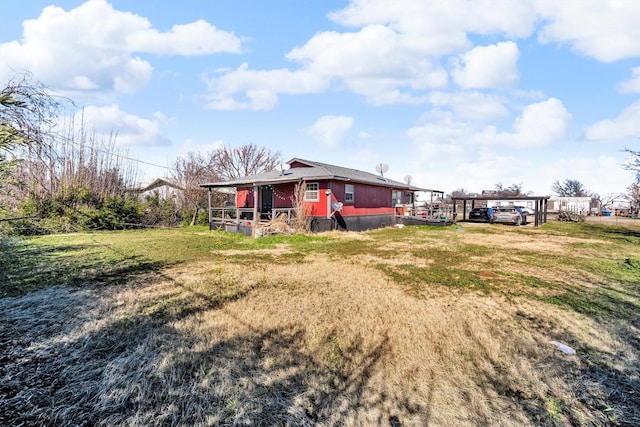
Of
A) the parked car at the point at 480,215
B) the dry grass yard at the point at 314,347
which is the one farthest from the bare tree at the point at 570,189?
the dry grass yard at the point at 314,347

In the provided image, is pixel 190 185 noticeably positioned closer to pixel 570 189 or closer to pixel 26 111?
pixel 26 111

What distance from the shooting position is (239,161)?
3228 centimetres

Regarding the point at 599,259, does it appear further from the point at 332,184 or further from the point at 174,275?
the point at 174,275

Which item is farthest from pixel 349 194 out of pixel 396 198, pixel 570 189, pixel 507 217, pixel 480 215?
pixel 570 189

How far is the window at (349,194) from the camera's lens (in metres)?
16.8

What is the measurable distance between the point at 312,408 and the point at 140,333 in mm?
2426

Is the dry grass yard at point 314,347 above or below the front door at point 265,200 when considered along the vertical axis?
below

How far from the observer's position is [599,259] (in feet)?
29.8

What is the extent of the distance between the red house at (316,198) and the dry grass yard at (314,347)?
26.1 feet

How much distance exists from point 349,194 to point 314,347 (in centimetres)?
1397

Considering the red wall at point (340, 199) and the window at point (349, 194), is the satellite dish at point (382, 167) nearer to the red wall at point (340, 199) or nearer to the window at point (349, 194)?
the red wall at point (340, 199)

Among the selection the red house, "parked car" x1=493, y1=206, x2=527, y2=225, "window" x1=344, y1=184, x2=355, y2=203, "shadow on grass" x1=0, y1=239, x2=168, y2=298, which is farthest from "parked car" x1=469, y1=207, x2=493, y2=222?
"shadow on grass" x1=0, y1=239, x2=168, y2=298

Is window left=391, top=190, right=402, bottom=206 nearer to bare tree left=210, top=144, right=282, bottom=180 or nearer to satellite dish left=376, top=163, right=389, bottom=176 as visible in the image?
satellite dish left=376, top=163, right=389, bottom=176

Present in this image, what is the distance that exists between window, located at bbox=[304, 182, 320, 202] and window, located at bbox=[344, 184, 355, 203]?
6.01 feet
